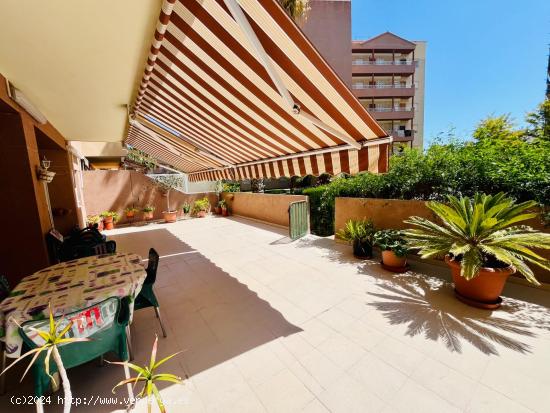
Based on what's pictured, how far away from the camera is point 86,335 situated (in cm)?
250

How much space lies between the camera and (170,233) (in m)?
11.4

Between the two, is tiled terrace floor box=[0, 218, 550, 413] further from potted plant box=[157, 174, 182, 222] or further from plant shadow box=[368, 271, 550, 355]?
potted plant box=[157, 174, 182, 222]

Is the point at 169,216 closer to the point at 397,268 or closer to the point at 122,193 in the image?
the point at 122,193

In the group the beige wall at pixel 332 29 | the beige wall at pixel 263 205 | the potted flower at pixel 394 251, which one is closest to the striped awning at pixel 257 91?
the potted flower at pixel 394 251

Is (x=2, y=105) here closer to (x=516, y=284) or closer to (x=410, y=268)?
(x=410, y=268)

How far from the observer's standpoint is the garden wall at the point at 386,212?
491cm

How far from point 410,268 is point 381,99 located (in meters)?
36.6

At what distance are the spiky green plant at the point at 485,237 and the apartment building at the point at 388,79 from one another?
33.6m

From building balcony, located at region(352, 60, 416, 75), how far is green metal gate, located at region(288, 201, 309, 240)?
3280 cm

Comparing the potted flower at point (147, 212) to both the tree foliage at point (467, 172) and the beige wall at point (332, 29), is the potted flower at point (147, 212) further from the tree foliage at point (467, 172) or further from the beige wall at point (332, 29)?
the beige wall at point (332, 29)

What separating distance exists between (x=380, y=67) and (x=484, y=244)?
38367 millimetres

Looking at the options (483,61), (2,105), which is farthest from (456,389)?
(483,61)

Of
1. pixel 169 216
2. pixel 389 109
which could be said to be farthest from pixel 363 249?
pixel 389 109

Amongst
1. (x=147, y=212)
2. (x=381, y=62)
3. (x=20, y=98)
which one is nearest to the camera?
(x=20, y=98)
